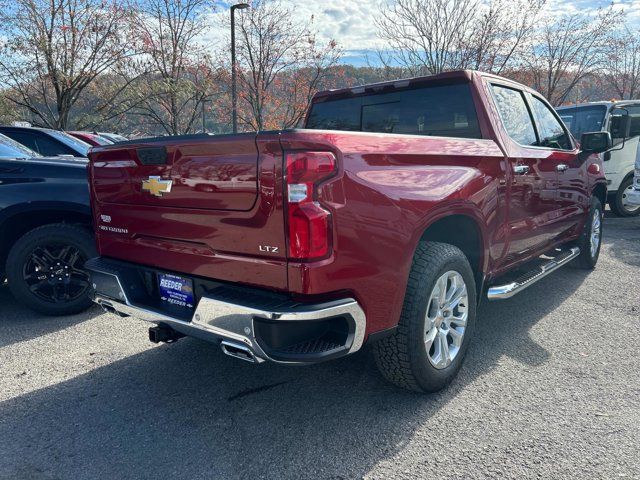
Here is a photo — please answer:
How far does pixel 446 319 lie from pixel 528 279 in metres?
1.22

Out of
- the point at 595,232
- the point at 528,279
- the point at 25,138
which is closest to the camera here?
the point at 528,279

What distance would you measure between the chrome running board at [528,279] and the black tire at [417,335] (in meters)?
0.75

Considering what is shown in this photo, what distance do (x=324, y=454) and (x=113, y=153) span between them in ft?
6.83

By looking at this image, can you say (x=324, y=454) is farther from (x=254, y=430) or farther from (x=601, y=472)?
(x=601, y=472)

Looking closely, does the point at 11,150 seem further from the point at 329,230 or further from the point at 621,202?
the point at 621,202

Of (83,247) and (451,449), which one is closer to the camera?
(451,449)

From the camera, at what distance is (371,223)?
2.23 metres

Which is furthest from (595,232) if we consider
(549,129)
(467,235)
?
(467,235)

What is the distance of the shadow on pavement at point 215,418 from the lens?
2279 millimetres

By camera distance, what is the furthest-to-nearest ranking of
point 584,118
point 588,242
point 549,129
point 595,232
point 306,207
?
point 584,118
point 595,232
point 588,242
point 549,129
point 306,207

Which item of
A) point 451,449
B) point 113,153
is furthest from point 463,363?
point 113,153

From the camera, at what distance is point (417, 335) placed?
2.57 meters

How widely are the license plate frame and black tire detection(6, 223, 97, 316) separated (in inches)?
74.7

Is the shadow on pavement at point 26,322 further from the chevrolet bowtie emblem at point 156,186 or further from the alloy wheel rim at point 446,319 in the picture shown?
the alloy wheel rim at point 446,319
